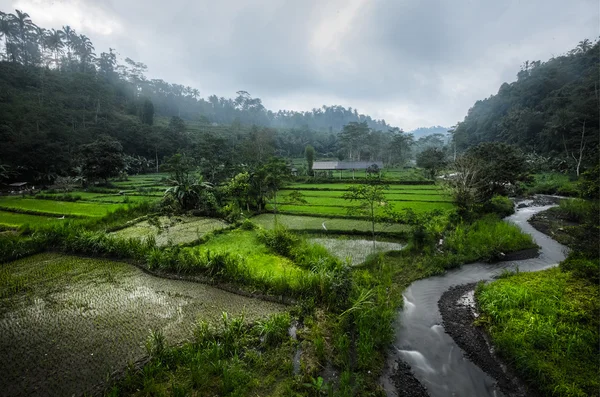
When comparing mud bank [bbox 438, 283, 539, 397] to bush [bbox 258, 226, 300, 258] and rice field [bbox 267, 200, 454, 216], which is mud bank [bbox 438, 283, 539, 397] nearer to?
bush [bbox 258, 226, 300, 258]

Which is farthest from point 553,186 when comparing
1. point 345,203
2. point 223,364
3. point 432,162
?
point 223,364

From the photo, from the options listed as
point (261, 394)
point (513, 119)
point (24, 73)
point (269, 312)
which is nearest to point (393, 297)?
point (269, 312)

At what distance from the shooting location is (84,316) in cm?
771

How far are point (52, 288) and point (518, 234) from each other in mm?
19832

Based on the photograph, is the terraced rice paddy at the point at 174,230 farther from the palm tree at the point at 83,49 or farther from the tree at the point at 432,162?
the palm tree at the point at 83,49

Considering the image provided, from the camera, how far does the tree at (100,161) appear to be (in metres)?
35.0

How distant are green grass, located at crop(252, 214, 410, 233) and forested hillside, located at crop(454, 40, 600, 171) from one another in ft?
84.2

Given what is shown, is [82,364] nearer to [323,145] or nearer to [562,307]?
[562,307]

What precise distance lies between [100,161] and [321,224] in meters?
32.1

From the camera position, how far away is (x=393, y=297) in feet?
30.7

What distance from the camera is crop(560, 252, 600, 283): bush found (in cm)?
916

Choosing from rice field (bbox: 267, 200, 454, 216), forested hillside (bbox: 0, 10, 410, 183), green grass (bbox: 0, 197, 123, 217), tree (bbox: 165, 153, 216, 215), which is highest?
forested hillside (bbox: 0, 10, 410, 183)

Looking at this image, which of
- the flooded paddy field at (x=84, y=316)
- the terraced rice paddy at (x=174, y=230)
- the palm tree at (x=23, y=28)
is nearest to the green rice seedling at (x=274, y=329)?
the flooded paddy field at (x=84, y=316)

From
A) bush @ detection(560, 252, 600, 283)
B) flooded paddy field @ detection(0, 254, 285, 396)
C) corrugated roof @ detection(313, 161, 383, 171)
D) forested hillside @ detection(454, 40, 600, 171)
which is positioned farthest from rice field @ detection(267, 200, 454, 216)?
corrugated roof @ detection(313, 161, 383, 171)
